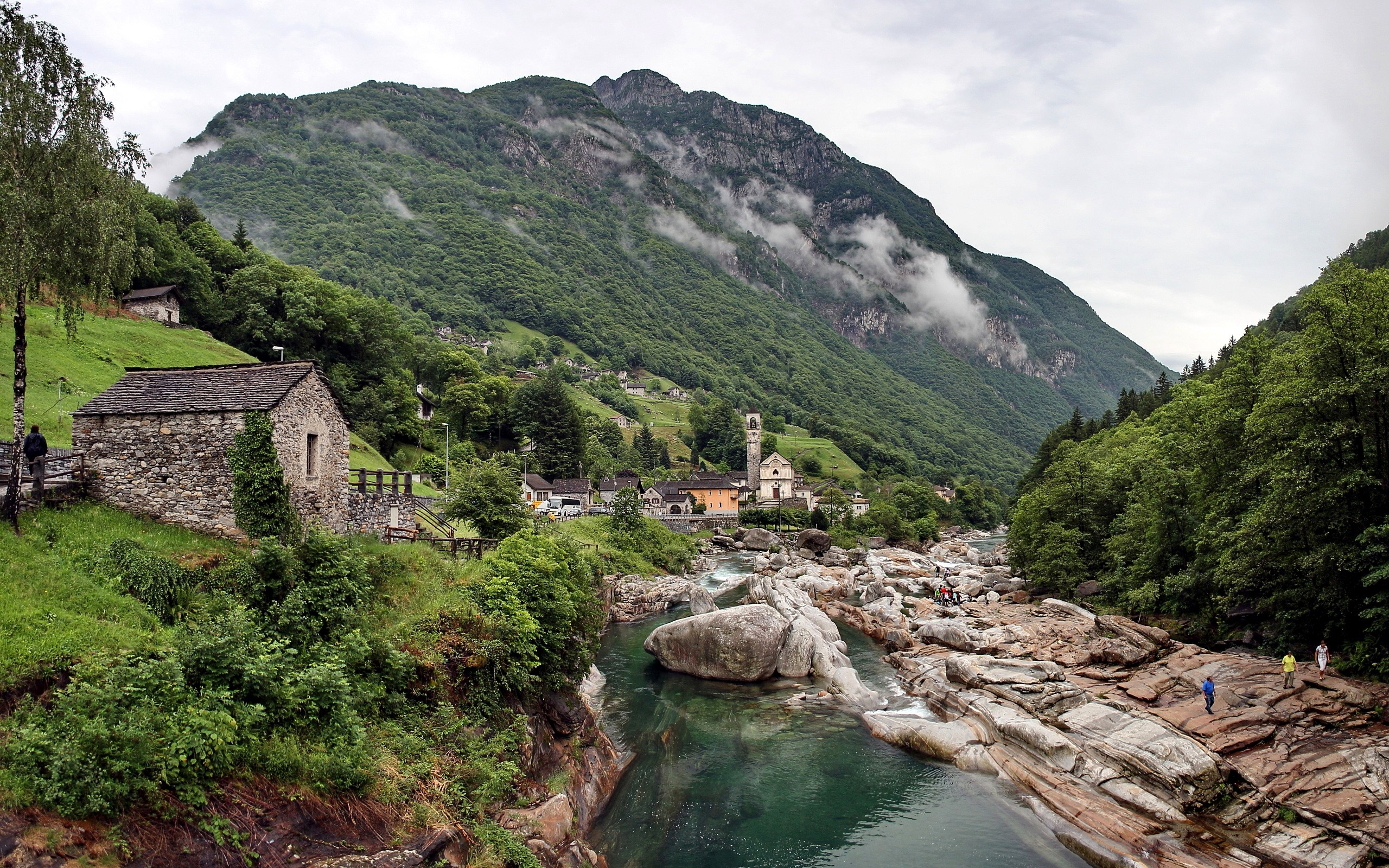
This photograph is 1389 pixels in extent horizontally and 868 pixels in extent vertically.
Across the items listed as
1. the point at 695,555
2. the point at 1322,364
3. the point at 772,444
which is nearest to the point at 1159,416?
the point at 1322,364

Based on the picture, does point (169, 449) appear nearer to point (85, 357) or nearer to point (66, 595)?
point (66, 595)

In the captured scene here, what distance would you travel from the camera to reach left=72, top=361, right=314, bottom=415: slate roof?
18.6 meters

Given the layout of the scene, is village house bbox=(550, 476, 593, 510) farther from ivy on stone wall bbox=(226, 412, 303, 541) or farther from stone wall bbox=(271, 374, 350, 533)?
ivy on stone wall bbox=(226, 412, 303, 541)

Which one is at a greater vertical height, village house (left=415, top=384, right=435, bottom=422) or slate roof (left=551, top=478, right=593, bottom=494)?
village house (left=415, top=384, right=435, bottom=422)

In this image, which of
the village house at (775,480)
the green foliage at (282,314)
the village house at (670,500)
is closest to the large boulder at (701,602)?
the green foliage at (282,314)

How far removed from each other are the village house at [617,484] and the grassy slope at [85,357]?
2172 inches

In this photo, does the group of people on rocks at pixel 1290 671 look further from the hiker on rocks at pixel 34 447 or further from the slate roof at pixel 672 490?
the slate roof at pixel 672 490

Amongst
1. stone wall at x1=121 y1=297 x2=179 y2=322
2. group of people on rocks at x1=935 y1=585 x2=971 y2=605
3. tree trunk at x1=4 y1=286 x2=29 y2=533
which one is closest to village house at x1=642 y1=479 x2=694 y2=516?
group of people on rocks at x1=935 y1=585 x2=971 y2=605

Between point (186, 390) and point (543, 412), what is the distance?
81019 millimetres

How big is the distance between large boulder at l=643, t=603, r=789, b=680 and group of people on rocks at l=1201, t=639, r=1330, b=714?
17731mm

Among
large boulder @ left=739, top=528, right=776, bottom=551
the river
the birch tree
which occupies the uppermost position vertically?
the birch tree

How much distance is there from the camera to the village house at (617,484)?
106500 millimetres

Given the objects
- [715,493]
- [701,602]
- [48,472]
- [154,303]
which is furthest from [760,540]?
[48,472]

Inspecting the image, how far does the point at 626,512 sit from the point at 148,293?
4296cm
